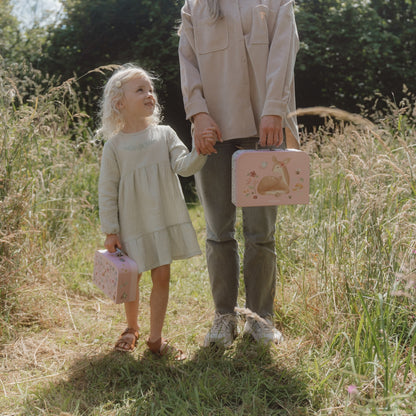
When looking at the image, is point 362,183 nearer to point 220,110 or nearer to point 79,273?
point 220,110

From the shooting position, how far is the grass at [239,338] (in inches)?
67.2

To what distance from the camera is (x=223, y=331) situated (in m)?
2.27

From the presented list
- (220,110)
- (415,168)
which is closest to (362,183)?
(415,168)

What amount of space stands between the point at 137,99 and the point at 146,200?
0.45 meters

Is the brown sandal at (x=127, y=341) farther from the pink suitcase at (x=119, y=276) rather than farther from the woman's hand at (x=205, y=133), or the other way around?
the woman's hand at (x=205, y=133)

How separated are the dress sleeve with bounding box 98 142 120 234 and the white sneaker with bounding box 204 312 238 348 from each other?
636 mm

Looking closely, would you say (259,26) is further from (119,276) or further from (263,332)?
(263,332)

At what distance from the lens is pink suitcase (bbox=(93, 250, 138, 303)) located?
2.04 metres

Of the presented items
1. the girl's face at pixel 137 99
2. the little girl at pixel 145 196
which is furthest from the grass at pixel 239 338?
the girl's face at pixel 137 99

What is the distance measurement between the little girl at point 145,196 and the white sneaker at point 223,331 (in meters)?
0.17

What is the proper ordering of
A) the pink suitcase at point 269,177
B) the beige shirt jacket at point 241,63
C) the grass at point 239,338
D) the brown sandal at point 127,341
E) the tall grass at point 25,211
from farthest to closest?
the tall grass at point 25,211
the brown sandal at point 127,341
the beige shirt jacket at point 241,63
the pink suitcase at point 269,177
the grass at point 239,338

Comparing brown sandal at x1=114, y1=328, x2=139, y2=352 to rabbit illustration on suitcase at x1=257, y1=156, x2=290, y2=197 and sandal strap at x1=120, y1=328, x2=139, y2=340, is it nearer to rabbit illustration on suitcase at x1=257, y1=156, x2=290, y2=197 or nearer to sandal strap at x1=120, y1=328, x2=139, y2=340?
sandal strap at x1=120, y1=328, x2=139, y2=340

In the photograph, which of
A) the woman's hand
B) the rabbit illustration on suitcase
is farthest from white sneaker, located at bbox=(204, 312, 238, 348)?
the woman's hand

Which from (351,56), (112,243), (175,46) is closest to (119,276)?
(112,243)
